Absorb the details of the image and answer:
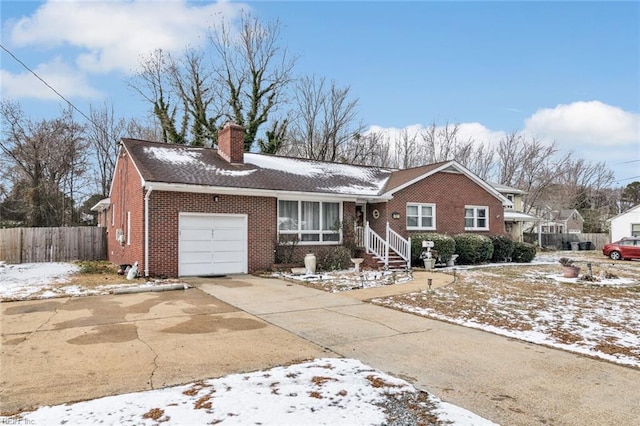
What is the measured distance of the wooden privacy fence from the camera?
1845cm

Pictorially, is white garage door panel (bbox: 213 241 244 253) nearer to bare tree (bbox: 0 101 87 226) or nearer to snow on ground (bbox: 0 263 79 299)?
snow on ground (bbox: 0 263 79 299)

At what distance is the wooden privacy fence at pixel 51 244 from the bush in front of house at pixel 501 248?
1913 cm

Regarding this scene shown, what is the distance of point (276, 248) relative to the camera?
49.3ft

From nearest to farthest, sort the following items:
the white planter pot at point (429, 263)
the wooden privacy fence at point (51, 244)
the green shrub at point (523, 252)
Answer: the white planter pot at point (429, 263)
the wooden privacy fence at point (51, 244)
the green shrub at point (523, 252)

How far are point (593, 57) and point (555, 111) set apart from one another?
56.0 feet

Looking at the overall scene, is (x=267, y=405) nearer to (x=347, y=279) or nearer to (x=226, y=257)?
(x=347, y=279)

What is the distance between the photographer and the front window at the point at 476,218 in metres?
20.3

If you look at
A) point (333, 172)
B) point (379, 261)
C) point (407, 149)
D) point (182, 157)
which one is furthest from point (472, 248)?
point (407, 149)

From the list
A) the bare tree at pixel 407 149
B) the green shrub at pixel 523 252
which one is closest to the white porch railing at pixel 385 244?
the green shrub at pixel 523 252

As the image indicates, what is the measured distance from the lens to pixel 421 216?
18.8 m

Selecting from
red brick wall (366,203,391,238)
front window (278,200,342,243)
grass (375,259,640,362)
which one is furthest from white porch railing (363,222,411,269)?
grass (375,259,640,362)

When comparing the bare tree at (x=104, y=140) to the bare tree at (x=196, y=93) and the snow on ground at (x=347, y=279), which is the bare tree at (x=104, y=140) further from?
the snow on ground at (x=347, y=279)

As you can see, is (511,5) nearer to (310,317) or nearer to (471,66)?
(471,66)

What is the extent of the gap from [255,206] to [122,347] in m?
9.14
